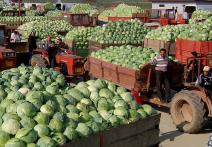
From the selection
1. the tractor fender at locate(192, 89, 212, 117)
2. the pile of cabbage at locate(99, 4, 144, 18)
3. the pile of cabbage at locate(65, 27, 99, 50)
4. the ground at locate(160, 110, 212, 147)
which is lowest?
the ground at locate(160, 110, 212, 147)

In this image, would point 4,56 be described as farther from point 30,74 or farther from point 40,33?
point 40,33

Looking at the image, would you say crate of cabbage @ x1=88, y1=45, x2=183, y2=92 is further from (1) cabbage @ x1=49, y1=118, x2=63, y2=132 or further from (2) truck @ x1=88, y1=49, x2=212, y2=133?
(1) cabbage @ x1=49, y1=118, x2=63, y2=132

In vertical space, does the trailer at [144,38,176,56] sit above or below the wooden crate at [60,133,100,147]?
above

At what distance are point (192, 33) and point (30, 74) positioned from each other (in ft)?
32.3

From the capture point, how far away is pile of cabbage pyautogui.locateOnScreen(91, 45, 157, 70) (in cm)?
1269

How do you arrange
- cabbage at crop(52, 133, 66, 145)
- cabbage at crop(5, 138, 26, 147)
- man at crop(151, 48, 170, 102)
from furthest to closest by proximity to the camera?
man at crop(151, 48, 170, 102) → cabbage at crop(52, 133, 66, 145) → cabbage at crop(5, 138, 26, 147)

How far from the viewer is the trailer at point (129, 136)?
6.31m

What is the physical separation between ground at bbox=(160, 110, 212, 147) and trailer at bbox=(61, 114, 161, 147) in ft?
8.71

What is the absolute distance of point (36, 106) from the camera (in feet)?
21.4

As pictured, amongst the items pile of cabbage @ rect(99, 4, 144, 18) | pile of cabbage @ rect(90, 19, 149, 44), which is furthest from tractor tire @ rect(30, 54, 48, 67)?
pile of cabbage @ rect(99, 4, 144, 18)

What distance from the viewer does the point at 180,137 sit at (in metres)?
10.4

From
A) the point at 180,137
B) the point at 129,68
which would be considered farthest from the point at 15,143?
the point at 129,68

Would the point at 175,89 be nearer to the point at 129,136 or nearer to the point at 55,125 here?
the point at 129,136

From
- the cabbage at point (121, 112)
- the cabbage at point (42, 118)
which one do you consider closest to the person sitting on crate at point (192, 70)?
the cabbage at point (121, 112)
